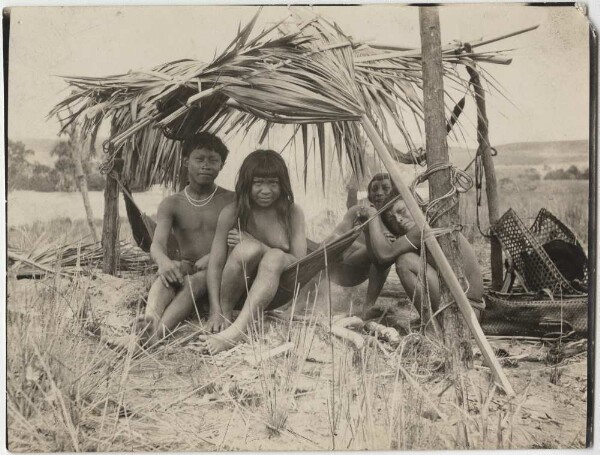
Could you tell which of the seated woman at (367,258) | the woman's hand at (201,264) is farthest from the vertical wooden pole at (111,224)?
the seated woman at (367,258)

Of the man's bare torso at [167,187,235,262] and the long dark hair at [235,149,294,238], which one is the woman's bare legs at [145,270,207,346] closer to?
the man's bare torso at [167,187,235,262]

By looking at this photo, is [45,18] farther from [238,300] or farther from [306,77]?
[238,300]

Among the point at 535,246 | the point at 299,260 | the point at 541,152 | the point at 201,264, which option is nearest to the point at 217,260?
the point at 201,264

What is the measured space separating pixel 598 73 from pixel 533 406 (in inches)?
56.3

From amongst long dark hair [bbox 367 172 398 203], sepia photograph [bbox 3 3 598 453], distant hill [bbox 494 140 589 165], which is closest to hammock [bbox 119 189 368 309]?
sepia photograph [bbox 3 3 598 453]

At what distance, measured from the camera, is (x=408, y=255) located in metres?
2.73

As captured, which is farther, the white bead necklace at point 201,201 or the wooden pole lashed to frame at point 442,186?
the white bead necklace at point 201,201

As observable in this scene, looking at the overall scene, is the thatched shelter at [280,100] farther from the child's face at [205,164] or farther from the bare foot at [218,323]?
the bare foot at [218,323]

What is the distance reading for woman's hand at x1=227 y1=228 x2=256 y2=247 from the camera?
2.77 meters

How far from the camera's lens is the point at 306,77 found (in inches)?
105

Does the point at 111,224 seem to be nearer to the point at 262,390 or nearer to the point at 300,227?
the point at 300,227

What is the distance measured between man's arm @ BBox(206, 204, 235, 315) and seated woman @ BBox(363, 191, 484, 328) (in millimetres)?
592

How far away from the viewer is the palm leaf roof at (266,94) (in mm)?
2652

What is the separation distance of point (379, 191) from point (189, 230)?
82 cm
